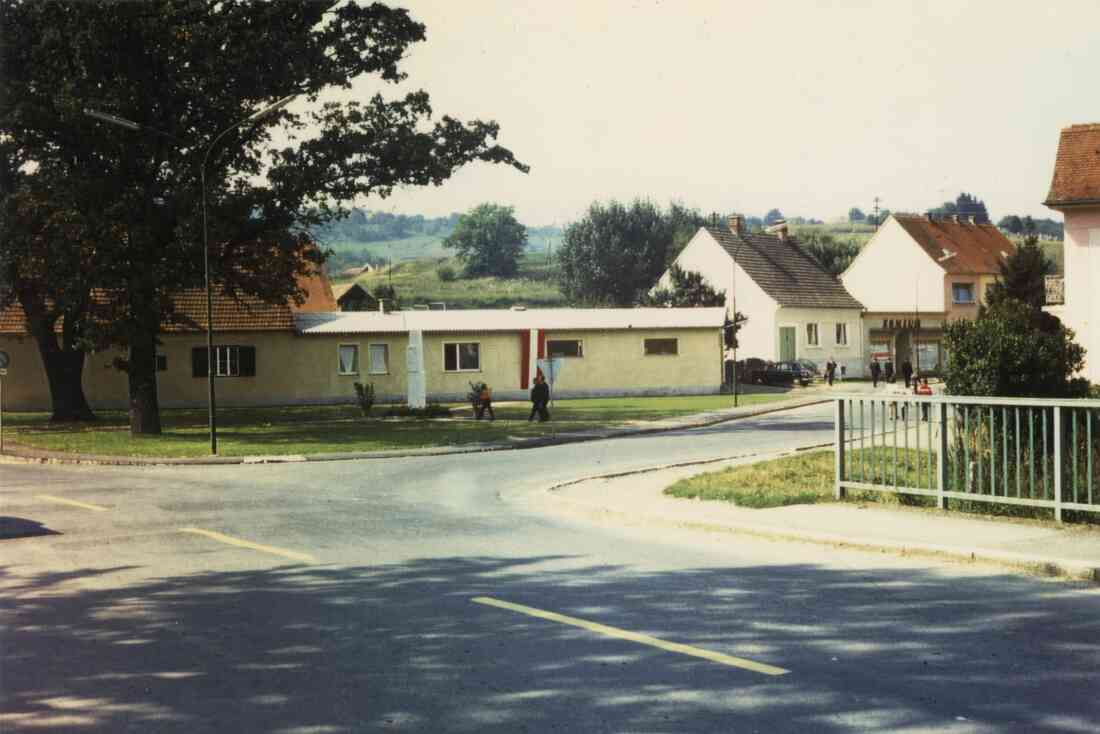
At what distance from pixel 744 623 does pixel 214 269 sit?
85.8 ft

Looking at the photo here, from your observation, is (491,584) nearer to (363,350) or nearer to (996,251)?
(363,350)

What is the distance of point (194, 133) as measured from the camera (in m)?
32.0

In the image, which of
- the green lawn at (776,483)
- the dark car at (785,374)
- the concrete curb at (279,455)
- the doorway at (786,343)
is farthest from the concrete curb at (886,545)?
the doorway at (786,343)

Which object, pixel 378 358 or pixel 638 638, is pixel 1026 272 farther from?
pixel 638 638

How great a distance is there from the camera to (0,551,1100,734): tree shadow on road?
6.16 meters

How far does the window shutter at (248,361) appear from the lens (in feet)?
170

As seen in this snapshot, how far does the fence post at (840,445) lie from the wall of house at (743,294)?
163 feet

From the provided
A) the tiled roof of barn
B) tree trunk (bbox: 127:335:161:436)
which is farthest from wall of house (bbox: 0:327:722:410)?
tree trunk (bbox: 127:335:161:436)

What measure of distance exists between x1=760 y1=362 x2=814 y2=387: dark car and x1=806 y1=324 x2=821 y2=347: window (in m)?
7.21

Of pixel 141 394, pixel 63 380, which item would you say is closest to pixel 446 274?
pixel 63 380

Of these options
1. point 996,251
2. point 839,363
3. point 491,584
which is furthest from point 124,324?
point 996,251

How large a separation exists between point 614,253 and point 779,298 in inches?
1432

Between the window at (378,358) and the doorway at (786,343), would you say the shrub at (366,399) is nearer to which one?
the window at (378,358)

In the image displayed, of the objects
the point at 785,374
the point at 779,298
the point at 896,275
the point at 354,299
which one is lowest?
the point at 785,374
